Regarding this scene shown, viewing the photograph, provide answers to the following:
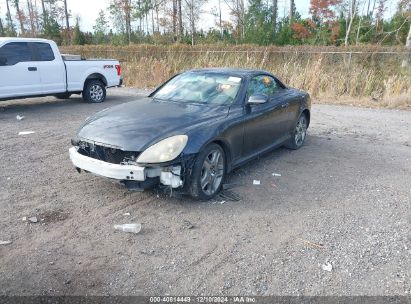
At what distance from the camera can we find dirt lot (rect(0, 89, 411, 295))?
3.14m

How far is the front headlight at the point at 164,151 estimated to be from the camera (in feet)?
13.5

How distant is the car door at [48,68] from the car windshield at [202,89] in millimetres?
5832

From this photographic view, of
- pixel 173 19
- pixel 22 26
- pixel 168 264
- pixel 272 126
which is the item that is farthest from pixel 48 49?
pixel 22 26

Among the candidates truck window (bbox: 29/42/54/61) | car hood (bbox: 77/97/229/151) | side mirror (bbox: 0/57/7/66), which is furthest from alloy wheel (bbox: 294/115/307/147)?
side mirror (bbox: 0/57/7/66)

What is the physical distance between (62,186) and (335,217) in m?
3.46

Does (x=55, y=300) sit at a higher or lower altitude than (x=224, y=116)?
lower

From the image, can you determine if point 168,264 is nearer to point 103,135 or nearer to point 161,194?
point 161,194

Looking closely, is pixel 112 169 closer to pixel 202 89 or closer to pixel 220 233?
pixel 220 233

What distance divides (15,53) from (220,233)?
28.2 feet

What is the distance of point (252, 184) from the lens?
5199 mm

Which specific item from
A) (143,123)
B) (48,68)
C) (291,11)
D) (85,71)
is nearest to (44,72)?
(48,68)

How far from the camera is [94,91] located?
12148mm

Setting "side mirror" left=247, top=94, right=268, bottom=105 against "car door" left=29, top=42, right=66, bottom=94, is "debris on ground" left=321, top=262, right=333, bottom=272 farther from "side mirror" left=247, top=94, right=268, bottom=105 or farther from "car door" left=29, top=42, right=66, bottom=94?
"car door" left=29, top=42, right=66, bottom=94

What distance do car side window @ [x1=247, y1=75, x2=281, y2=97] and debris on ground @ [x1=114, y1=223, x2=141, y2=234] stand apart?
2573 millimetres
